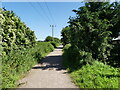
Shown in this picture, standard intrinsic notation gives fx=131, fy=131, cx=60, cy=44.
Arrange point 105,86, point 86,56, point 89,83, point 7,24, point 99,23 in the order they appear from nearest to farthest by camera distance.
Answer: point 105,86 < point 89,83 < point 7,24 < point 86,56 < point 99,23

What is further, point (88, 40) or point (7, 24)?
point (88, 40)

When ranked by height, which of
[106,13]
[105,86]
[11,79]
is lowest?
[105,86]

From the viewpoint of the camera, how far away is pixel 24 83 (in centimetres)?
575

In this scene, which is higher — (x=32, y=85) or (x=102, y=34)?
(x=102, y=34)

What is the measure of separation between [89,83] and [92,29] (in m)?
4.66

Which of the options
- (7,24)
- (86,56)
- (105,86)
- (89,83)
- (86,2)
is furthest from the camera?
(86,2)

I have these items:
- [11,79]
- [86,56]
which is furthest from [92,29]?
[11,79]

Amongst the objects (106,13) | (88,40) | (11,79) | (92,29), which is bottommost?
(11,79)

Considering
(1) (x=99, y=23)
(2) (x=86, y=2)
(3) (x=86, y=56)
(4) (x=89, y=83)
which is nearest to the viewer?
(4) (x=89, y=83)

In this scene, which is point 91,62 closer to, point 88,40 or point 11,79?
point 88,40

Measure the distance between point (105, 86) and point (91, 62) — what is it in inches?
151

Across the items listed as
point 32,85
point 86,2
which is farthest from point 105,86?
point 86,2

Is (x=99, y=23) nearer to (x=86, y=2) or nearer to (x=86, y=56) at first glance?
(x=86, y=56)

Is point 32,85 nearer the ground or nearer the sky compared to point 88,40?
nearer the ground
